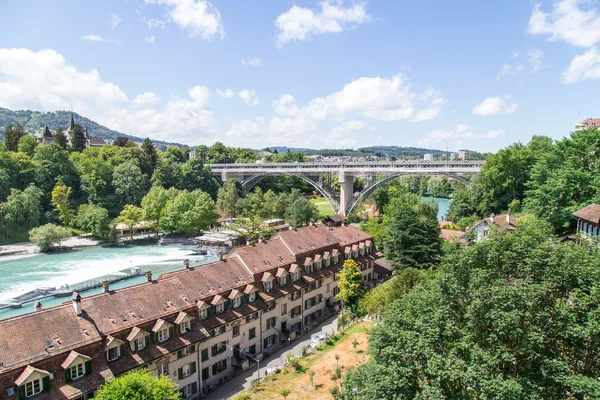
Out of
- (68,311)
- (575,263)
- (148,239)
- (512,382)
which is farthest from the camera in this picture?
(148,239)

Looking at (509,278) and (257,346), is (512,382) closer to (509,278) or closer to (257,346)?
(509,278)

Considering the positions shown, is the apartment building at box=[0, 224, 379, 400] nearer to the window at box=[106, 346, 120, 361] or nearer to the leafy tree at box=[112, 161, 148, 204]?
the window at box=[106, 346, 120, 361]

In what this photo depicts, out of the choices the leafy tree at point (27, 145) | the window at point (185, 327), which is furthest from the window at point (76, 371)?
the leafy tree at point (27, 145)

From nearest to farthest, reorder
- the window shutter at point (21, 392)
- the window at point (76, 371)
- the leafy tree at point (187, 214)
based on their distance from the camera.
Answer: the window shutter at point (21, 392), the window at point (76, 371), the leafy tree at point (187, 214)

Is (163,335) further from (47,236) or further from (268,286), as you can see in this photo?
(47,236)

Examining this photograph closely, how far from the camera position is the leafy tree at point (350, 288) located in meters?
31.5

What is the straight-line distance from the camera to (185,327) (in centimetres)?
2220

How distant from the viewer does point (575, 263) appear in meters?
12.8

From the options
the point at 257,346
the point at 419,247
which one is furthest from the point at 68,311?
the point at 419,247

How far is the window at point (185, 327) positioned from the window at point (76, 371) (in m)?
5.29

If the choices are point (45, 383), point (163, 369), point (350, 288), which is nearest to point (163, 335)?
point (163, 369)

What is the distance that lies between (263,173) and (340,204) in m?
20.7

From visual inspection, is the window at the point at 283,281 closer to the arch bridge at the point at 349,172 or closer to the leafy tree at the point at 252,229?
the leafy tree at the point at 252,229

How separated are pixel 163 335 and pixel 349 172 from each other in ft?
183
